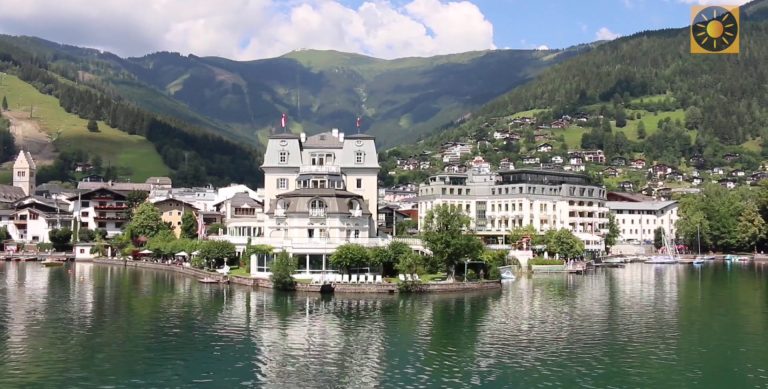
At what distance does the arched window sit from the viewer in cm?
8289

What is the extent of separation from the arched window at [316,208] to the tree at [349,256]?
790 centimetres

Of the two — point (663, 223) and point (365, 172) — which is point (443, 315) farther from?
point (663, 223)

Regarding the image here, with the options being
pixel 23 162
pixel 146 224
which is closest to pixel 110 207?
pixel 146 224

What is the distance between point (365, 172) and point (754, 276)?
5294 centimetres

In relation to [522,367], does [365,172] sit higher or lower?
higher

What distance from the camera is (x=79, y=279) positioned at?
9119 centimetres

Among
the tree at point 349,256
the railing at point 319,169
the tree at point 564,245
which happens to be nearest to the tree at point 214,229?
the railing at point 319,169

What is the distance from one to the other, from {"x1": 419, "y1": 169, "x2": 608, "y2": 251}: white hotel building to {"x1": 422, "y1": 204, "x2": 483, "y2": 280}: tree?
5064 cm

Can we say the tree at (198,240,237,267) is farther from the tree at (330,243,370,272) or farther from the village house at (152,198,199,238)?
the village house at (152,198,199,238)

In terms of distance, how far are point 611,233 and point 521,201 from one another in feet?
79.8

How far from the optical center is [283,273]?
73000 mm

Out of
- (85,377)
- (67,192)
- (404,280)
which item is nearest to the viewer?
(85,377)

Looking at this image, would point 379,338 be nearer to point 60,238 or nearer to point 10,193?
point 60,238

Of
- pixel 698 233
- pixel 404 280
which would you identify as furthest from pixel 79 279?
pixel 698 233
